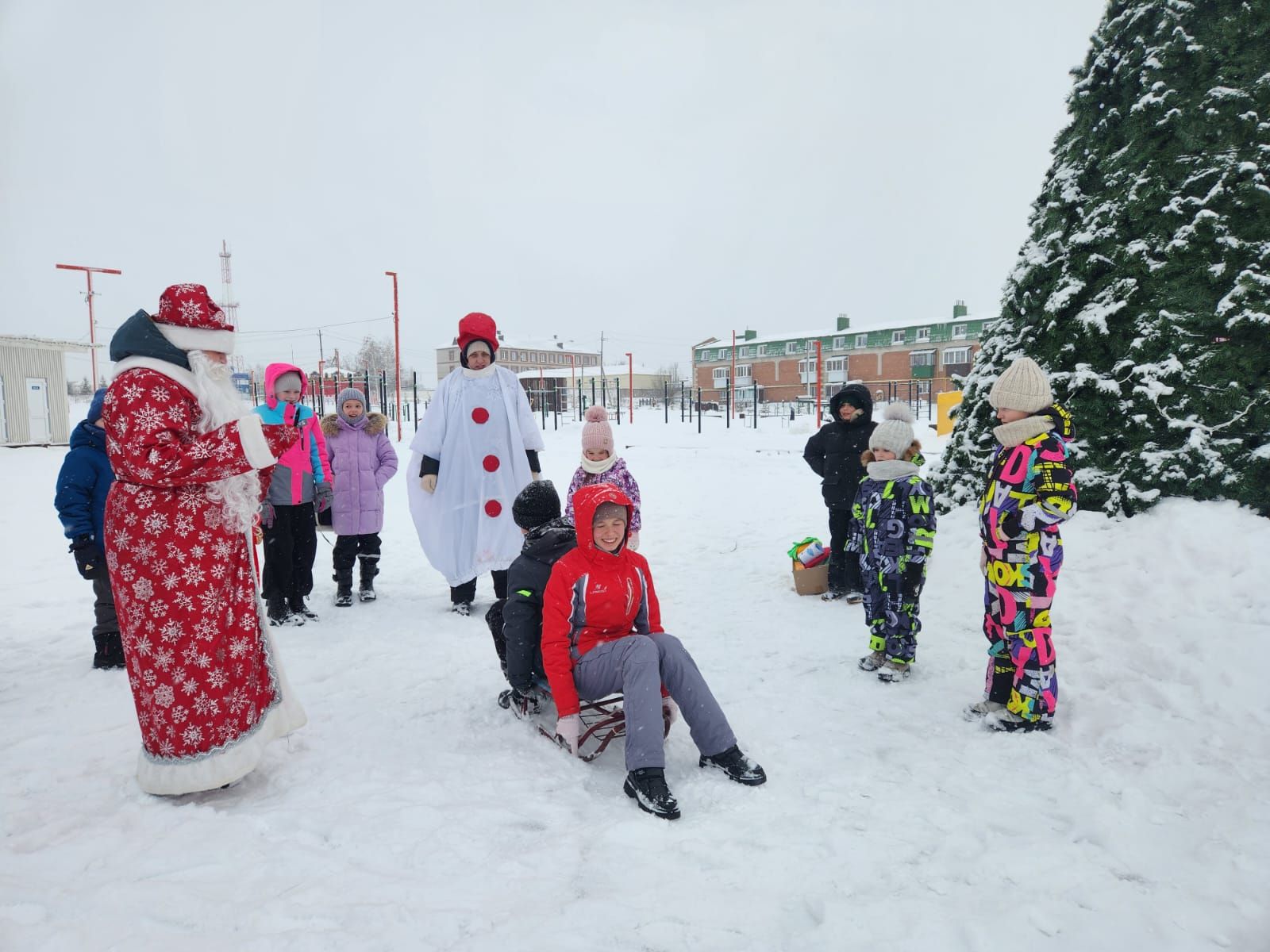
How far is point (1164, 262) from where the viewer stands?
425cm

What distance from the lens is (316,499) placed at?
17.1 ft

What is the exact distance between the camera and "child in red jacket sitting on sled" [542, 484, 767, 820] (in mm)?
2848

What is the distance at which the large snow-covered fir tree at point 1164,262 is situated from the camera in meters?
4.00

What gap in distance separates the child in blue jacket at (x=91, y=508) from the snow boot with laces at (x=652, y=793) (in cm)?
337

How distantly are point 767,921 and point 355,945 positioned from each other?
121 cm

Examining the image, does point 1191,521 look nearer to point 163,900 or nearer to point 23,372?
point 163,900

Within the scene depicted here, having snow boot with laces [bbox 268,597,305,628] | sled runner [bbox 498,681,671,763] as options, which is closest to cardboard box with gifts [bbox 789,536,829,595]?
sled runner [bbox 498,681,671,763]

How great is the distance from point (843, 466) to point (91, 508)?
515cm

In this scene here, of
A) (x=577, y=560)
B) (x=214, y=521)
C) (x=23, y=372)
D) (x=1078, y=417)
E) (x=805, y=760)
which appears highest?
(x=23, y=372)

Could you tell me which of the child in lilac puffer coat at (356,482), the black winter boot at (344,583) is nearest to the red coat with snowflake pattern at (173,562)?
the child in lilac puffer coat at (356,482)

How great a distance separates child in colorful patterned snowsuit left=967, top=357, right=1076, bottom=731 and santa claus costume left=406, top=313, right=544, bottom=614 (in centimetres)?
320

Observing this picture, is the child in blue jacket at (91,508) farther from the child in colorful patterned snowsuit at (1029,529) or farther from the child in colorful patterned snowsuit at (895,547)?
the child in colorful patterned snowsuit at (1029,529)

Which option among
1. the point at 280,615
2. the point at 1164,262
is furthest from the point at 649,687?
the point at 1164,262

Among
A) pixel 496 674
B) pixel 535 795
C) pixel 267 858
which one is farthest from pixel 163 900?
pixel 496 674
